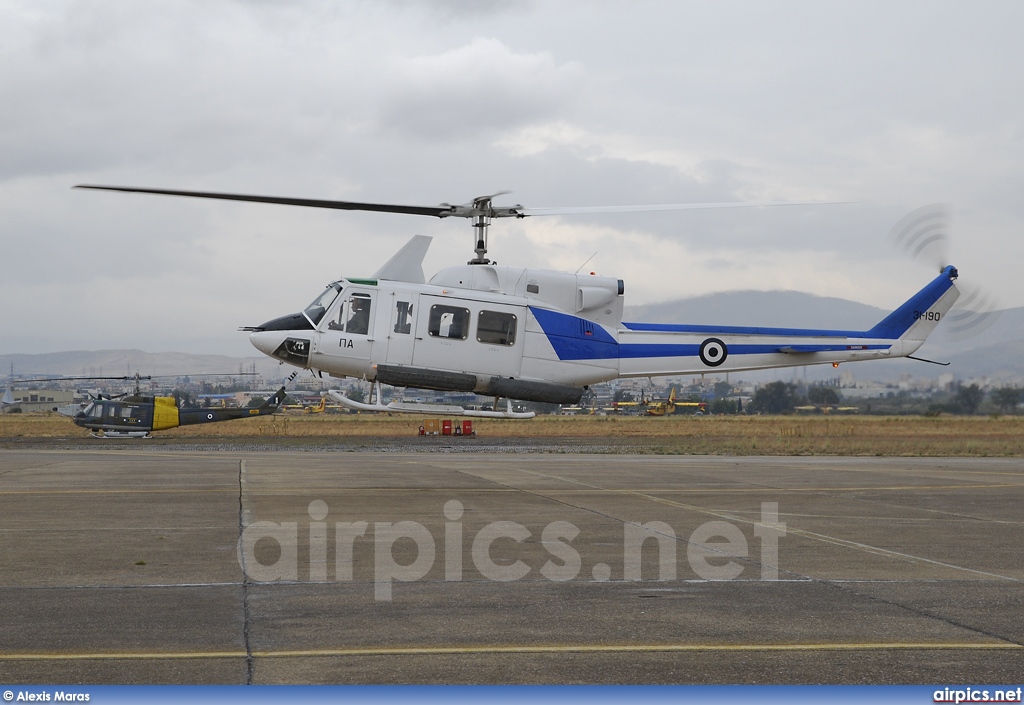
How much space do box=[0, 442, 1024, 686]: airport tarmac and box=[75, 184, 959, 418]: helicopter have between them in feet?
6.99

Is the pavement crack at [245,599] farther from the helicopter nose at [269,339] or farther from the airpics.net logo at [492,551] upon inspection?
the helicopter nose at [269,339]

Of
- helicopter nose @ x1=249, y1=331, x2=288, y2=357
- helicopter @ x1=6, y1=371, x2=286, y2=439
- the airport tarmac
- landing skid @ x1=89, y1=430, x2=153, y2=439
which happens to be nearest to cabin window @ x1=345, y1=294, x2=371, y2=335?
helicopter nose @ x1=249, y1=331, x2=288, y2=357

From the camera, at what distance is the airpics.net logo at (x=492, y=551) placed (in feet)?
33.3

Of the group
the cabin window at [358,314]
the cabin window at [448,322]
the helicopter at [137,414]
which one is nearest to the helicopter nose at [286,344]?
the cabin window at [358,314]

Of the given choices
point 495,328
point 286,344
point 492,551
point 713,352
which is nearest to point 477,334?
point 495,328

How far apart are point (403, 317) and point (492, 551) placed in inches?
313

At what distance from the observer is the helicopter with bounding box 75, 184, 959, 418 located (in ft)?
Result: 61.7

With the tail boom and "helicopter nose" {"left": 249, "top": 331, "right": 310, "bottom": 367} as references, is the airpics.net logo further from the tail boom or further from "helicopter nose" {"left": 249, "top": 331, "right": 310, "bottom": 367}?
the tail boom

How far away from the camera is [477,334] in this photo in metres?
19.0

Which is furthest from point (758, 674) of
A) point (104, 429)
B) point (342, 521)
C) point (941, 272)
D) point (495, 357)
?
point (104, 429)

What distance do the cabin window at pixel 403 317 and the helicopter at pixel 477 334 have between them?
2 cm

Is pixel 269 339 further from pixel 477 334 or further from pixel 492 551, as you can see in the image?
pixel 492 551

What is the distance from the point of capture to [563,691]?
181 inches

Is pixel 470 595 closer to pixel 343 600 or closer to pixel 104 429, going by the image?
pixel 343 600
